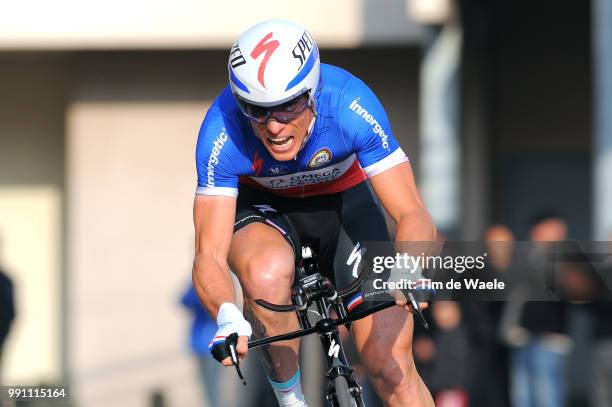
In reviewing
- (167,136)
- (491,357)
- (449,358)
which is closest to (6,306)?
(449,358)

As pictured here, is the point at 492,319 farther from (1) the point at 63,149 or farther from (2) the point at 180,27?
(1) the point at 63,149

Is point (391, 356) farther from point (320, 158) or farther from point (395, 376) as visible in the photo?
point (320, 158)

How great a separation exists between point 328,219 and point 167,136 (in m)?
8.55

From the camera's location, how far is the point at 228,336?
16.7 ft

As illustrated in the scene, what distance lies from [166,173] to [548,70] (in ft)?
16.0

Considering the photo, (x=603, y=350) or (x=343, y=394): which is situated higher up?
(x=603, y=350)

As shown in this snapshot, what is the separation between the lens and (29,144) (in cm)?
1537

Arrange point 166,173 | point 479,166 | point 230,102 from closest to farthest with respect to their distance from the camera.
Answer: point 230,102 → point 166,173 → point 479,166

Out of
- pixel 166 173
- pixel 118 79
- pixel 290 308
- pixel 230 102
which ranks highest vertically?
pixel 118 79

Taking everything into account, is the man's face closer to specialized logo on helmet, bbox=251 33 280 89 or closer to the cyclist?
the cyclist

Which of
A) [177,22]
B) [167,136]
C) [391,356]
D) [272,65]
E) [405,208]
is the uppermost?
[177,22]

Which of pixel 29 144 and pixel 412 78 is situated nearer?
pixel 412 78

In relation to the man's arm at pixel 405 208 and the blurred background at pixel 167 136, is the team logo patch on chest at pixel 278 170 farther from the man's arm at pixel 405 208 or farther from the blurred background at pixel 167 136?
the blurred background at pixel 167 136

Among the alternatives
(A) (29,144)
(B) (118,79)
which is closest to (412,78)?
(B) (118,79)
